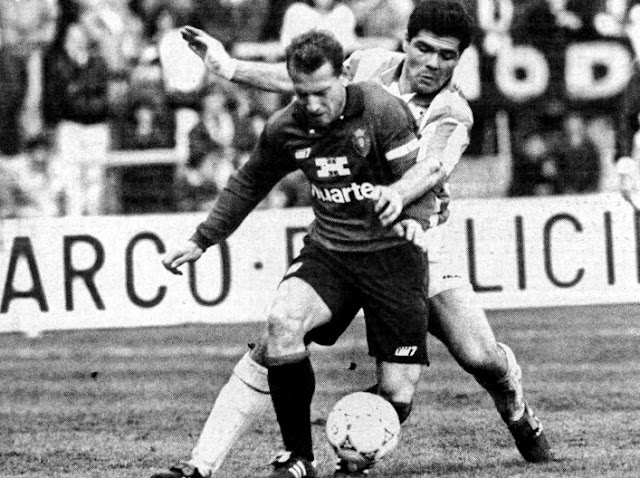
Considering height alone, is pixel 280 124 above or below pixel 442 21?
below

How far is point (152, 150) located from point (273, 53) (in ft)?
4.45

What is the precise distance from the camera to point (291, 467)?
5.98m

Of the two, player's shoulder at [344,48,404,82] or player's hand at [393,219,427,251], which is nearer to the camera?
player's hand at [393,219,427,251]

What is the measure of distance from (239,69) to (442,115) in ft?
3.08

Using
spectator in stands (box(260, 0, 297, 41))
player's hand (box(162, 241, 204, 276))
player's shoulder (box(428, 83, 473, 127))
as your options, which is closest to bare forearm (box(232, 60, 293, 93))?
player's shoulder (box(428, 83, 473, 127))

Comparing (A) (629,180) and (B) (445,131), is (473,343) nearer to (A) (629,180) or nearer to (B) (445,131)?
(B) (445,131)

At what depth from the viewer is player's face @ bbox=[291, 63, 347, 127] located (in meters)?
5.68

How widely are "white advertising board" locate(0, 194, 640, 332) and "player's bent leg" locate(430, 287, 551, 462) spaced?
618cm

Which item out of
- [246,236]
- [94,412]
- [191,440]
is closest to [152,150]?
[246,236]

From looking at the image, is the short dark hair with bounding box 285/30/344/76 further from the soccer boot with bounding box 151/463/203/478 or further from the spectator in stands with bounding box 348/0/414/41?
the spectator in stands with bounding box 348/0/414/41

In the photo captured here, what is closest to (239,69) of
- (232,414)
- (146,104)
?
(232,414)

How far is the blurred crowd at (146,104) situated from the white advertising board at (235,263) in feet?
1.10

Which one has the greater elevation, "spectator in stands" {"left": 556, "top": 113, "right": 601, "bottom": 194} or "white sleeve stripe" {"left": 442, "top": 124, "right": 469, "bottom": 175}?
"white sleeve stripe" {"left": 442, "top": 124, "right": 469, "bottom": 175}

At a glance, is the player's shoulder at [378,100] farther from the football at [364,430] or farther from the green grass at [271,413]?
the green grass at [271,413]
